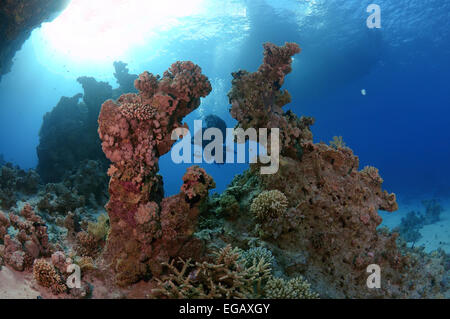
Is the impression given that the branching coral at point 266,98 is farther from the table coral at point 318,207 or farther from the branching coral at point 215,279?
the branching coral at point 215,279

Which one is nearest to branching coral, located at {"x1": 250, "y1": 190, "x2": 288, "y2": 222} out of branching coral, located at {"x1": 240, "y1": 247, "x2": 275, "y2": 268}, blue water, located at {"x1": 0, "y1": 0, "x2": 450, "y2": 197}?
branching coral, located at {"x1": 240, "y1": 247, "x2": 275, "y2": 268}

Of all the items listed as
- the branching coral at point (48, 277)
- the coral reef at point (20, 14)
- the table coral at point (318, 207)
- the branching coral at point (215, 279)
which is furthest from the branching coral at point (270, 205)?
the coral reef at point (20, 14)

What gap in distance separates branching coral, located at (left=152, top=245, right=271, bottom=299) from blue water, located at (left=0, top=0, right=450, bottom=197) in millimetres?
24690

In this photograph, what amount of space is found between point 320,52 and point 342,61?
4.85 meters

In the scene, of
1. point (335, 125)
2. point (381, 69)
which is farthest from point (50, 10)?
point (335, 125)

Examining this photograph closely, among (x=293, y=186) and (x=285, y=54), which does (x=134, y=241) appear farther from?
(x=285, y=54)

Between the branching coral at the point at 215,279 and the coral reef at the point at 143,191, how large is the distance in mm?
418

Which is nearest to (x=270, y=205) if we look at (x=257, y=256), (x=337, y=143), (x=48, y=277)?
(x=257, y=256)

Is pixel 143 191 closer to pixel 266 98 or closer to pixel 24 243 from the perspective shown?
pixel 24 243

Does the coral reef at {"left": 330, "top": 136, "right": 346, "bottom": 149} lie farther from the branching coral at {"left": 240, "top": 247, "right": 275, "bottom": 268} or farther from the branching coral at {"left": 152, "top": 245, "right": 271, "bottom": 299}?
the branching coral at {"left": 152, "top": 245, "right": 271, "bottom": 299}

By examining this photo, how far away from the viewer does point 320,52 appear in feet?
104

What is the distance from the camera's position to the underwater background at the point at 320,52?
24.4 meters

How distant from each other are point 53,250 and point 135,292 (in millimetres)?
2485

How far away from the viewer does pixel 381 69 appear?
37719 mm
